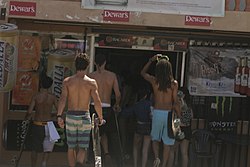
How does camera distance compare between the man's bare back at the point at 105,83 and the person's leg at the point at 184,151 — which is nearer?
the man's bare back at the point at 105,83

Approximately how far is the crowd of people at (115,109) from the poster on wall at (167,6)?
81cm

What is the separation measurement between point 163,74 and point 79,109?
59.7 inches

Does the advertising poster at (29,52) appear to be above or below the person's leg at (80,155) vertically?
above

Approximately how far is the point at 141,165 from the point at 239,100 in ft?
7.92

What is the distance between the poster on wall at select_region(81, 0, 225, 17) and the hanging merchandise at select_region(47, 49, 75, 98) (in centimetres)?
148

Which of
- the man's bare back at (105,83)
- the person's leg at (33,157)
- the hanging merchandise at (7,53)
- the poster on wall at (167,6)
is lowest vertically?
the person's leg at (33,157)

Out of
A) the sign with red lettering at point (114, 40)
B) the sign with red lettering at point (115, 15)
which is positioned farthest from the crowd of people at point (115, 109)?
the sign with red lettering at point (114, 40)

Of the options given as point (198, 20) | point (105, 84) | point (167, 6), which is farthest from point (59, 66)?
point (198, 20)

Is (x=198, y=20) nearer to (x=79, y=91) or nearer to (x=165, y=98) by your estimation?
(x=165, y=98)

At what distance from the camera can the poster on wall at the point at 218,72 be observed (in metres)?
10.5

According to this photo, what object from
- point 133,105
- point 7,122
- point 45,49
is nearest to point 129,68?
point 133,105

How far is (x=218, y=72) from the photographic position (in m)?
10.5

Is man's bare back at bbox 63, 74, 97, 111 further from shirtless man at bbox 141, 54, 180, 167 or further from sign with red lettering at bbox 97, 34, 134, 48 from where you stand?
sign with red lettering at bbox 97, 34, 134, 48

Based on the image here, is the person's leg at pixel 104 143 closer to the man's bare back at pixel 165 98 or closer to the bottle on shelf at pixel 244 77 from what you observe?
Result: the man's bare back at pixel 165 98
